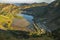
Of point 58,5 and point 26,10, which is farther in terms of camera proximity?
point 26,10

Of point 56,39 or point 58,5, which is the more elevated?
point 58,5

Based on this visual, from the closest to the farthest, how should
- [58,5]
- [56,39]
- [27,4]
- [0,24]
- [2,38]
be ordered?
[2,38] < [56,39] < [0,24] < [58,5] < [27,4]

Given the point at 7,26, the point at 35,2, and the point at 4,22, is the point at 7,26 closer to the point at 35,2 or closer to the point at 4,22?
the point at 4,22

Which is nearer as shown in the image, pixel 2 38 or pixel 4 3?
pixel 2 38

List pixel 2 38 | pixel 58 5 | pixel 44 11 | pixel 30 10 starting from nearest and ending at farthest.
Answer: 1. pixel 2 38
2. pixel 58 5
3. pixel 44 11
4. pixel 30 10

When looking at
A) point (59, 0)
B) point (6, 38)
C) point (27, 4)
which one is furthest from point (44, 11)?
point (6, 38)

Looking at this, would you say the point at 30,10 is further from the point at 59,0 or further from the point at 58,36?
the point at 58,36

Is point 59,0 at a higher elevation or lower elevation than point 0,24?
higher

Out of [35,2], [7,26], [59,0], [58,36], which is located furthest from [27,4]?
[58,36]

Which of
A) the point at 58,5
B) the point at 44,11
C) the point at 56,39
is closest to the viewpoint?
the point at 56,39

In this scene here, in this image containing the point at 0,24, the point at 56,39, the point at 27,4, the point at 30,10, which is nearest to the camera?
the point at 56,39
